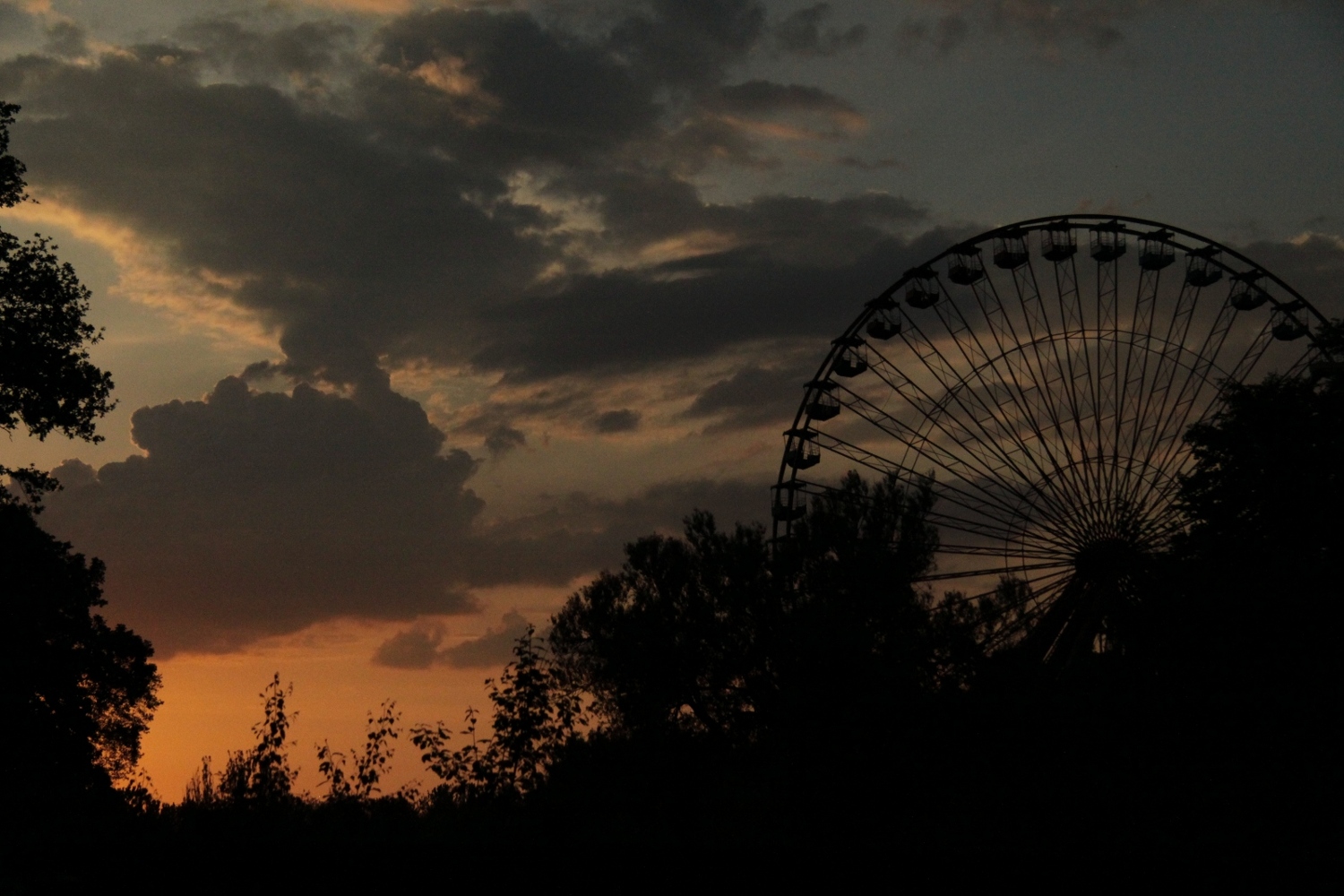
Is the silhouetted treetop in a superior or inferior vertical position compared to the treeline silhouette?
superior

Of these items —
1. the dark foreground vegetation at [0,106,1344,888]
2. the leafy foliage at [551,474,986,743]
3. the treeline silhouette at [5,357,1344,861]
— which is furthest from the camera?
the leafy foliage at [551,474,986,743]

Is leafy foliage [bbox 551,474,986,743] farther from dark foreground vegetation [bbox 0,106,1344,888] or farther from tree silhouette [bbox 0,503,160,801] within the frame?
tree silhouette [bbox 0,503,160,801]

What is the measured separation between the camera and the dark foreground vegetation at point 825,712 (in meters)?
15.4

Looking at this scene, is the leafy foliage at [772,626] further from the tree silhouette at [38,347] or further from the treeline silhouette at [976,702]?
the tree silhouette at [38,347]

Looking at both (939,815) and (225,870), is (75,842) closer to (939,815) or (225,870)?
(225,870)

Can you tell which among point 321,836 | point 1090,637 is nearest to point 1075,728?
point 1090,637

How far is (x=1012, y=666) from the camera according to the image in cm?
3198

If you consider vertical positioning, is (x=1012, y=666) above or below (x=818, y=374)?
below

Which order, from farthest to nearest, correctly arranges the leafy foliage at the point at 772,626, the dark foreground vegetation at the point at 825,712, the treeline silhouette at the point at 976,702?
1. the leafy foliage at the point at 772,626
2. the treeline silhouette at the point at 976,702
3. the dark foreground vegetation at the point at 825,712

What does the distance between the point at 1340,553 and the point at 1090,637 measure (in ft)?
21.9

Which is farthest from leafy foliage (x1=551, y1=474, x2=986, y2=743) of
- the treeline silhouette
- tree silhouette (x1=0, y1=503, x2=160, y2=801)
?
tree silhouette (x1=0, y1=503, x2=160, y2=801)

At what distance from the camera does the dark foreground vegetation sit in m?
15.4

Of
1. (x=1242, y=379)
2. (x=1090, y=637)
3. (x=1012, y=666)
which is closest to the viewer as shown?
(x=1012, y=666)

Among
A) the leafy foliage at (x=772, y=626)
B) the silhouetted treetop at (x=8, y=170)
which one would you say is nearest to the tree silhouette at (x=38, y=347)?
the silhouetted treetop at (x=8, y=170)
